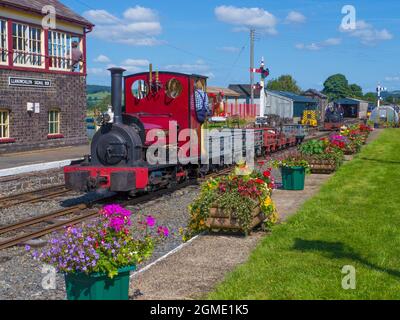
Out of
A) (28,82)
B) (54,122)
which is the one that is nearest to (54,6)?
(28,82)

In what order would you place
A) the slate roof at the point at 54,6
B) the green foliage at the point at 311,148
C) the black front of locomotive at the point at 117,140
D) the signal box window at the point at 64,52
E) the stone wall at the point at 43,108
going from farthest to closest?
the signal box window at the point at 64,52, the stone wall at the point at 43,108, the slate roof at the point at 54,6, the green foliage at the point at 311,148, the black front of locomotive at the point at 117,140

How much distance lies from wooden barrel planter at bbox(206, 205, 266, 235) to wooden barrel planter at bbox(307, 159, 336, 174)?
8427 millimetres

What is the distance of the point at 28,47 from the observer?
21938 mm

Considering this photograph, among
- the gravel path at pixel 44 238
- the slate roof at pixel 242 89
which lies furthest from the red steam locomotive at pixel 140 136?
the slate roof at pixel 242 89

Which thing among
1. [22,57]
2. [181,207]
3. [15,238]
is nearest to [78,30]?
[22,57]

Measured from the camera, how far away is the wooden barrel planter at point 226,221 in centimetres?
810

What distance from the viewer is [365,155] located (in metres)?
22.8

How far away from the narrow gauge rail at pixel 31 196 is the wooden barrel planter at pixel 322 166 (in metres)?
7.53

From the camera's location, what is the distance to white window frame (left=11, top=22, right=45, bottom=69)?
21281 millimetres

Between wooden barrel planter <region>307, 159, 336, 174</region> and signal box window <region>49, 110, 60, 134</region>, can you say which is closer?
wooden barrel planter <region>307, 159, 336, 174</region>

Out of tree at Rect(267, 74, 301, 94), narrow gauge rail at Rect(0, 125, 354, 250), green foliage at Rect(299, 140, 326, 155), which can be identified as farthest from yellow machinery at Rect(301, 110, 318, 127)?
tree at Rect(267, 74, 301, 94)

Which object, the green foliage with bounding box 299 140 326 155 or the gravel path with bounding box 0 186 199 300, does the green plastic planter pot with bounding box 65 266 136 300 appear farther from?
the green foliage with bounding box 299 140 326 155

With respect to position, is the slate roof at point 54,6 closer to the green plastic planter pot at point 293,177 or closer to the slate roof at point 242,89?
the green plastic planter pot at point 293,177

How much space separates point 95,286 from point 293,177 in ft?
29.3
